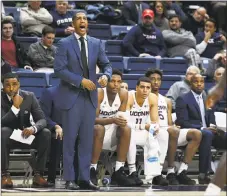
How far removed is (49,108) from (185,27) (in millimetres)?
4500

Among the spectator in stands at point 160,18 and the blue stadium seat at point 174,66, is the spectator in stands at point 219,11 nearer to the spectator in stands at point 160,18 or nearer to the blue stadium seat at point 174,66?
the spectator in stands at point 160,18

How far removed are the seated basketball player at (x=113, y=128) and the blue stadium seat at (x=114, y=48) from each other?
93.7 inches

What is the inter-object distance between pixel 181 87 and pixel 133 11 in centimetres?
279

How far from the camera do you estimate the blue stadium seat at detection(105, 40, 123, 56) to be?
36.6ft

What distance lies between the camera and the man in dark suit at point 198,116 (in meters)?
9.11

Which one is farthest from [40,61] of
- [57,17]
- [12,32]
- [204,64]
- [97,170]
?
[204,64]

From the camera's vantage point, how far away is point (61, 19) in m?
11.2

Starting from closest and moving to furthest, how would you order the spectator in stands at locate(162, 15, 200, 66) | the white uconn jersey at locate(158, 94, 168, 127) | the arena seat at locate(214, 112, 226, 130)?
1. the arena seat at locate(214, 112, 226, 130)
2. the white uconn jersey at locate(158, 94, 168, 127)
3. the spectator in stands at locate(162, 15, 200, 66)

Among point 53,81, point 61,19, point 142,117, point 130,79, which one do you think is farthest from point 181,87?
point 61,19

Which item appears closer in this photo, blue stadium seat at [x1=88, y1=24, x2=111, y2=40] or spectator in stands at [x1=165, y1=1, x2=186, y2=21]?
blue stadium seat at [x1=88, y1=24, x2=111, y2=40]

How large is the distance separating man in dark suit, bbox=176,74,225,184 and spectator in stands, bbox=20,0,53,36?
268 centimetres

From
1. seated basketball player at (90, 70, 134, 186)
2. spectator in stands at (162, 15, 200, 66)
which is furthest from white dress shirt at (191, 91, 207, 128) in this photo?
spectator in stands at (162, 15, 200, 66)

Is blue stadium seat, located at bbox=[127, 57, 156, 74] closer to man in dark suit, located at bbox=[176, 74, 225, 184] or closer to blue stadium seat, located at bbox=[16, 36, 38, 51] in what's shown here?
blue stadium seat, located at bbox=[16, 36, 38, 51]

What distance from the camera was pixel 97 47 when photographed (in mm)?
7902
